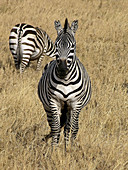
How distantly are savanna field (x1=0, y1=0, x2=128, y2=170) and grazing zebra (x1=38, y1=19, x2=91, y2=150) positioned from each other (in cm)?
34

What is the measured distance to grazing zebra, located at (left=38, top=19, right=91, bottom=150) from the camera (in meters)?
3.40

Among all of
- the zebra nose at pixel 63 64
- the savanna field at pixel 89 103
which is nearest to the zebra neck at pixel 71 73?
the zebra nose at pixel 63 64

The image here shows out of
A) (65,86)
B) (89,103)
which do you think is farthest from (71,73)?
(89,103)

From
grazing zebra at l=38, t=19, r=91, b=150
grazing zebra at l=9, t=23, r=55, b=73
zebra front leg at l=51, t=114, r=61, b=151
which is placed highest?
grazing zebra at l=9, t=23, r=55, b=73

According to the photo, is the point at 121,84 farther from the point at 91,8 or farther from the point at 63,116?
the point at 91,8

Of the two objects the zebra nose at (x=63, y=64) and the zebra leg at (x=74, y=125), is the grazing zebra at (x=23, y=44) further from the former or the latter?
the zebra nose at (x=63, y=64)

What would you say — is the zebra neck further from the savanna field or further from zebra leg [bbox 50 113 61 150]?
the savanna field

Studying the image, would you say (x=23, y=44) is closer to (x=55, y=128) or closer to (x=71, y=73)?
(x=55, y=128)

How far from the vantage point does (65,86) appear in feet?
11.6

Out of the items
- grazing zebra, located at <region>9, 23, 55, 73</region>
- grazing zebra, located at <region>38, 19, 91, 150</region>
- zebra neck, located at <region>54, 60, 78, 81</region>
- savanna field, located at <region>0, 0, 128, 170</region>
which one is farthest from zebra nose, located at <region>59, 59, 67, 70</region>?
grazing zebra, located at <region>9, 23, 55, 73</region>

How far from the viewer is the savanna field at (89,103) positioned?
11.3 ft

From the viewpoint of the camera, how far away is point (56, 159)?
337cm

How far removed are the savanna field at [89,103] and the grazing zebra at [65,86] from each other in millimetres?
338

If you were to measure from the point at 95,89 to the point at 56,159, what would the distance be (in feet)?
10.5
